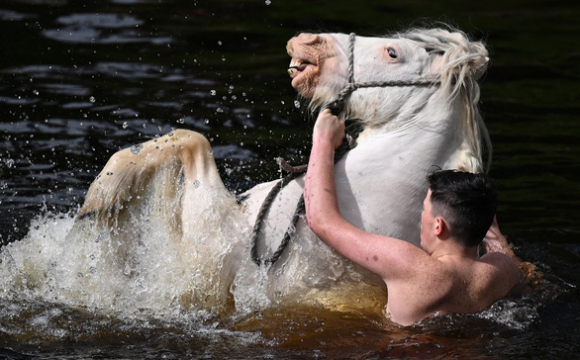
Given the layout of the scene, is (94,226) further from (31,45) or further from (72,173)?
(31,45)

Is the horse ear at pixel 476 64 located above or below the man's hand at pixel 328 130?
above

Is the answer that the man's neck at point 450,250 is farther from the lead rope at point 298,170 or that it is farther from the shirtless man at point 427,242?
the lead rope at point 298,170

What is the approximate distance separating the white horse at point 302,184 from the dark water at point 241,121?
0.62 ft

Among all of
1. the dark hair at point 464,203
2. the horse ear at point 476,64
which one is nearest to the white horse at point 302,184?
the horse ear at point 476,64

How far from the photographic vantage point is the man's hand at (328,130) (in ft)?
12.9

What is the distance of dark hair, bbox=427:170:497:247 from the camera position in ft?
12.4

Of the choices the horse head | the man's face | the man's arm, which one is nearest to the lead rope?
the horse head

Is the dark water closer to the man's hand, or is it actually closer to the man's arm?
the man's arm

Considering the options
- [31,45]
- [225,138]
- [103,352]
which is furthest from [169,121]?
[103,352]

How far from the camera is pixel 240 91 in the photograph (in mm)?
7836

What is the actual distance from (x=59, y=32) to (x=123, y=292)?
5.60 meters

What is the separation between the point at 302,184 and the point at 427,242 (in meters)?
0.64

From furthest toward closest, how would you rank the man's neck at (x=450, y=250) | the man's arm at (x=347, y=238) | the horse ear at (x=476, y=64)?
the horse ear at (x=476, y=64)
the man's neck at (x=450, y=250)
the man's arm at (x=347, y=238)

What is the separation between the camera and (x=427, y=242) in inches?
154
